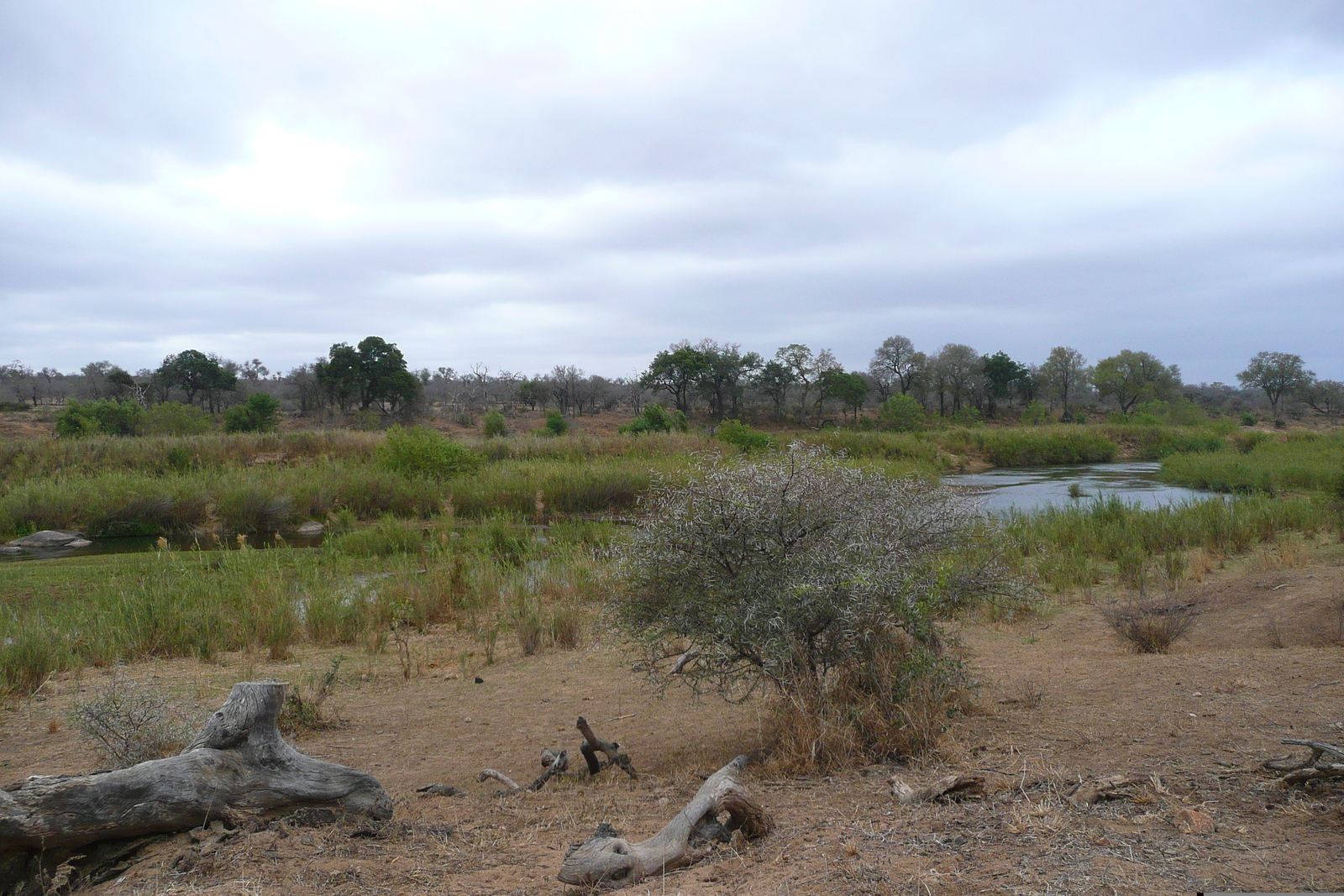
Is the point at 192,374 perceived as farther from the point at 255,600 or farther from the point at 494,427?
the point at 255,600

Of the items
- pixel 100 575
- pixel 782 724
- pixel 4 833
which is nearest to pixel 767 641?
pixel 782 724

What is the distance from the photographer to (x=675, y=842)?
3.33 m

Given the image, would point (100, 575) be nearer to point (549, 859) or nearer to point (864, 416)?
point (549, 859)

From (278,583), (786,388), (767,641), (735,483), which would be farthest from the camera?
(786,388)

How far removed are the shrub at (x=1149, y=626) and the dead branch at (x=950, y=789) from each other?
4333mm

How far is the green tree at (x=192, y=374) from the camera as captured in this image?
53.6 meters

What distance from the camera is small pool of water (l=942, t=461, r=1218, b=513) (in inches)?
918

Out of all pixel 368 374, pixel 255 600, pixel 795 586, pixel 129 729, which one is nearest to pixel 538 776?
pixel 795 586

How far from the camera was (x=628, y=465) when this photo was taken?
86.5ft

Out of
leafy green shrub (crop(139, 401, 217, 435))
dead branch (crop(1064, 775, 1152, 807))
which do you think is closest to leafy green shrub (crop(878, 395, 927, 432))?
leafy green shrub (crop(139, 401, 217, 435))

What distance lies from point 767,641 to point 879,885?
1990mm

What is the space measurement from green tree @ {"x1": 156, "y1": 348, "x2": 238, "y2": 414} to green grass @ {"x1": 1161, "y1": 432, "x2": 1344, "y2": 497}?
56237 mm

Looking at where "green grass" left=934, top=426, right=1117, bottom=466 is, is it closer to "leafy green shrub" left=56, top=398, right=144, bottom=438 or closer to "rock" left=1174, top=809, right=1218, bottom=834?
"leafy green shrub" left=56, top=398, right=144, bottom=438

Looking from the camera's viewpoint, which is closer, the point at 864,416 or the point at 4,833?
the point at 4,833
